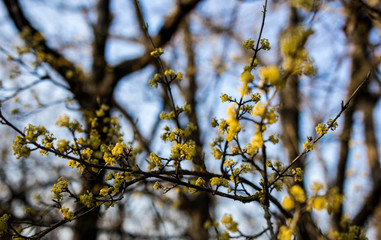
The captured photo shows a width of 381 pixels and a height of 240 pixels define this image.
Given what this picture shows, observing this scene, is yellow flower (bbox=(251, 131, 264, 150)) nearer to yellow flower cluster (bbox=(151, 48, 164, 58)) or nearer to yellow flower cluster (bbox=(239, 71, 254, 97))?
yellow flower cluster (bbox=(239, 71, 254, 97))

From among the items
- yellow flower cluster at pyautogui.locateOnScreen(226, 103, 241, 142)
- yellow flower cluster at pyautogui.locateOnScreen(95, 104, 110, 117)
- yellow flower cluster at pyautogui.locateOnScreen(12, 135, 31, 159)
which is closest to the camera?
yellow flower cluster at pyautogui.locateOnScreen(226, 103, 241, 142)

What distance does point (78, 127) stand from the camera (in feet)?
6.48

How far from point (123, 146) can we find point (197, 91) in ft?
16.9

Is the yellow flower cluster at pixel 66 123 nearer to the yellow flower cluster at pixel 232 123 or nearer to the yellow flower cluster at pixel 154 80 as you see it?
the yellow flower cluster at pixel 154 80

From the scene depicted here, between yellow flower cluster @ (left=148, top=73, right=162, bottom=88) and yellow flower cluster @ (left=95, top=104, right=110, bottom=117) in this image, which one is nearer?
yellow flower cluster @ (left=148, top=73, right=162, bottom=88)

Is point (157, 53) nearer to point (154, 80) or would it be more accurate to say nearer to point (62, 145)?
point (154, 80)

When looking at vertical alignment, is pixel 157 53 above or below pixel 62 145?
above

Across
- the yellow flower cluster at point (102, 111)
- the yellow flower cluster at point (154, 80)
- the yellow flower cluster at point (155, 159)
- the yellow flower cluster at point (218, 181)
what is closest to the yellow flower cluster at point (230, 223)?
the yellow flower cluster at point (218, 181)

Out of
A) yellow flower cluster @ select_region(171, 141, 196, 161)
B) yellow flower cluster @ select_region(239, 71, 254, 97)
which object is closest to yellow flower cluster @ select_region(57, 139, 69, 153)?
yellow flower cluster @ select_region(171, 141, 196, 161)

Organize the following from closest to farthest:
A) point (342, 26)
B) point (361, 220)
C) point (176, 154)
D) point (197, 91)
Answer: point (176, 154) < point (342, 26) < point (361, 220) < point (197, 91)

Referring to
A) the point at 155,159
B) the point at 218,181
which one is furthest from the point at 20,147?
the point at 218,181

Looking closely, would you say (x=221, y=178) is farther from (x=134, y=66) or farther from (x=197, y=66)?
(x=197, y=66)

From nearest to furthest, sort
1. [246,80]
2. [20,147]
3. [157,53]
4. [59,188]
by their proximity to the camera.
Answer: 1. [246,80]
2. [20,147]
3. [59,188]
4. [157,53]

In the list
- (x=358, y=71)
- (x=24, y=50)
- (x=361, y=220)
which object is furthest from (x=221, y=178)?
(x=358, y=71)
